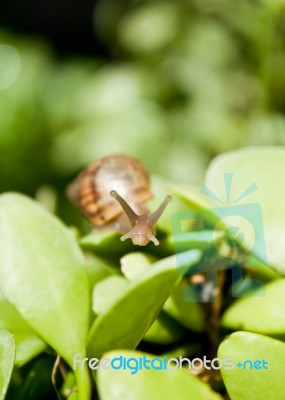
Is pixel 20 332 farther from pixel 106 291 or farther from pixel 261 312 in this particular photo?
pixel 261 312

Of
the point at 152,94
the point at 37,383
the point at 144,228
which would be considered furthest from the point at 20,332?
the point at 152,94

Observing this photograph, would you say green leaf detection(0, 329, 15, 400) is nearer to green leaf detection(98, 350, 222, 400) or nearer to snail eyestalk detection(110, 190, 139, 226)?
green leaf detection(98, 350, 222, 400)

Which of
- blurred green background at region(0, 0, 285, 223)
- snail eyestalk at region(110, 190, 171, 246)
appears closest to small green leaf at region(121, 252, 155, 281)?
snail eyestalk at region(110, 190, 171, 246)

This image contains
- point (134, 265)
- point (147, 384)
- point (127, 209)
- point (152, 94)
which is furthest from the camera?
point (152, 94)

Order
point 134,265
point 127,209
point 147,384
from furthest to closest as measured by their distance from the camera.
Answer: point 127,209 → point 134,265 → point 147,384

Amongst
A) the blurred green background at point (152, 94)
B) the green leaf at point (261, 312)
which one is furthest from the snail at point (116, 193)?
the blurred green background at point (152, 94)

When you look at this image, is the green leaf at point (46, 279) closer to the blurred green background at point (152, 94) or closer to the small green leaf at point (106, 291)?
the small green leaf at point (106, 291)
